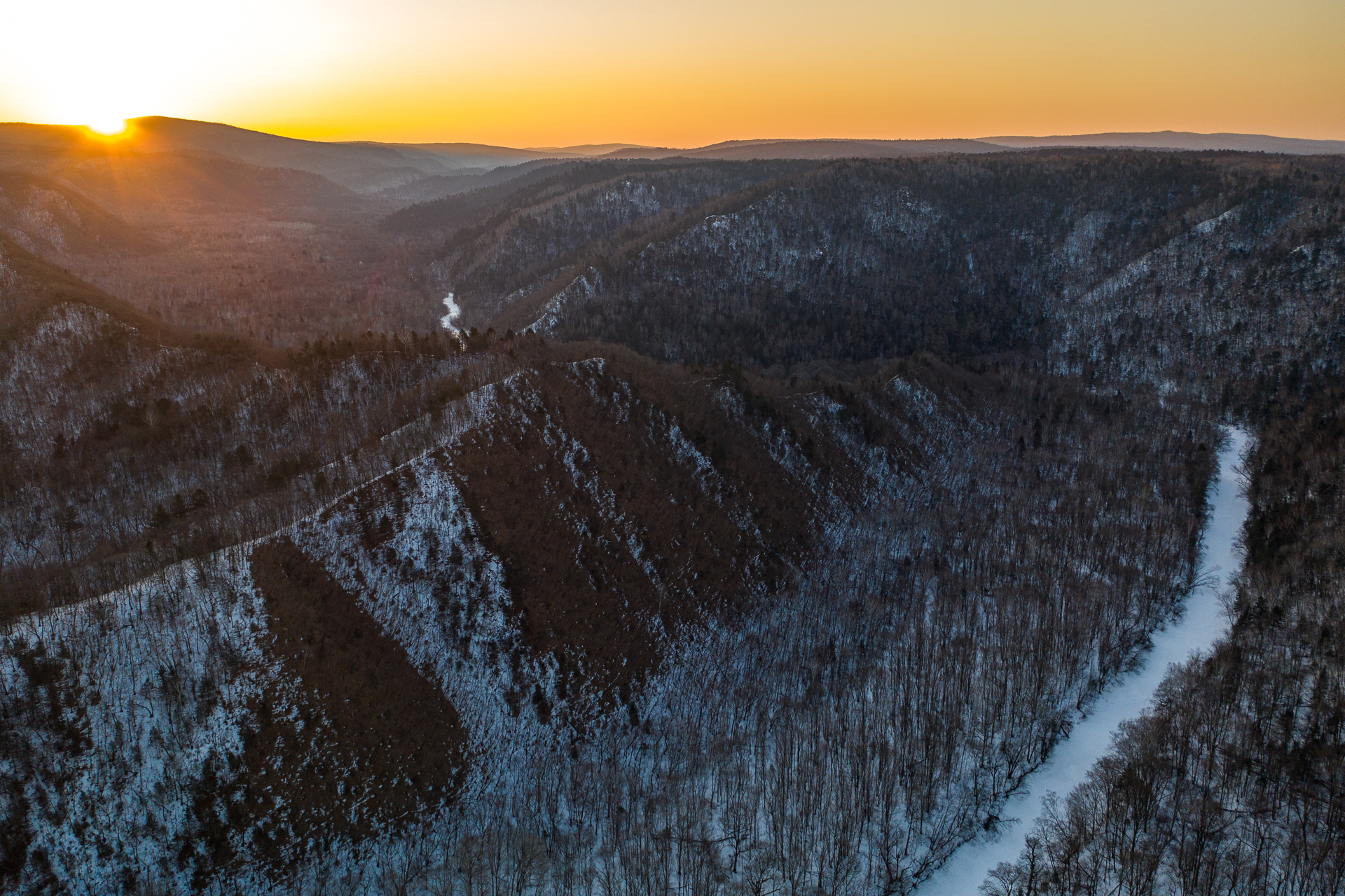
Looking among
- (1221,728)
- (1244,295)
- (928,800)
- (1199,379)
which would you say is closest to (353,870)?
(928,800)

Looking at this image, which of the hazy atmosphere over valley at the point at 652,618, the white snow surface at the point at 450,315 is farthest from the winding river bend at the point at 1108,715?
the white snow surface at the point at 450,315

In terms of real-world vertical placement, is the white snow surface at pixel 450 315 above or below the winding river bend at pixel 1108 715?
above

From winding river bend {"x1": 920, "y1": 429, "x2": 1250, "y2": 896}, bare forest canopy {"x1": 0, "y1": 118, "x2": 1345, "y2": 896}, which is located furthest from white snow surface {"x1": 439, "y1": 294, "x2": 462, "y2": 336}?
winding river bend {"x1": 920, "y1": 429, "x2": 1250, "y2": 896}

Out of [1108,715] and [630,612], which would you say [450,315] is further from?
[1108,715]

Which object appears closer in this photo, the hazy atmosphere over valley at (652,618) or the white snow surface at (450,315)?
the hazy atmosphere over valley at (652,618)

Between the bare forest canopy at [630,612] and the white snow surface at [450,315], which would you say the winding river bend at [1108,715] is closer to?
the bare forest canopy at [630,612]

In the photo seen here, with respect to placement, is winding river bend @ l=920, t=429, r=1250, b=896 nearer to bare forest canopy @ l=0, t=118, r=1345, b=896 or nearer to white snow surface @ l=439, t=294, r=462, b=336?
bare forest canopy @ l=0, t=118, r=1345, b=896
